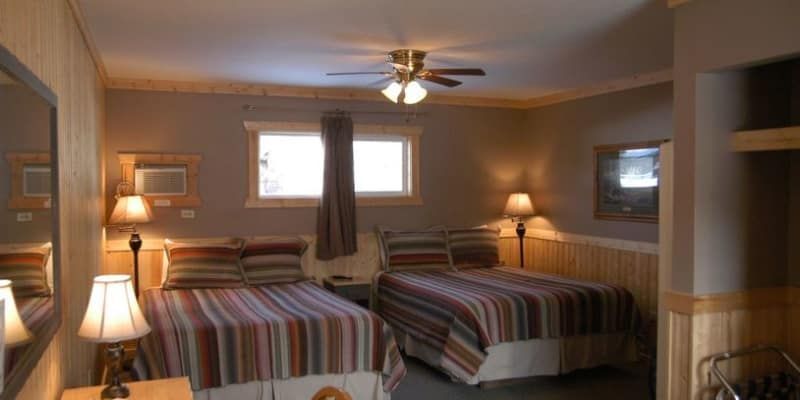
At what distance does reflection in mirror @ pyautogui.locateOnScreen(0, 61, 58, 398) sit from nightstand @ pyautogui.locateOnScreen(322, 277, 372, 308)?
12.2ft

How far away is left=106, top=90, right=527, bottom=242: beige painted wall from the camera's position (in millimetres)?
5418

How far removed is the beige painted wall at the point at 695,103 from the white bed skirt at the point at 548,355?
1.69 metres

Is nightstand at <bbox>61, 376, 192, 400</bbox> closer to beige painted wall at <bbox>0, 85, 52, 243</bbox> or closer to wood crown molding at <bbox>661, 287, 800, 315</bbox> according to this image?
beige painted wall at <bbox>0, 85, 52, 243</bbox>

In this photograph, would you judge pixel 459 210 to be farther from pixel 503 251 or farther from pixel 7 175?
pixel 7 175

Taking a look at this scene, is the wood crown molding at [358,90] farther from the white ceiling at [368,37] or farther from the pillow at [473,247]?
the pillow at [473,247]

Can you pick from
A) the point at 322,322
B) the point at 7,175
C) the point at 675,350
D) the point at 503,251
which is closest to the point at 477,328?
the point at 322,322

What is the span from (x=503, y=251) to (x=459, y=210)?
66cm

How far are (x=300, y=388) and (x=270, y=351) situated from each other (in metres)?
0.30

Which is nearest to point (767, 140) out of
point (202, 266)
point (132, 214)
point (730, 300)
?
point (730, 300)

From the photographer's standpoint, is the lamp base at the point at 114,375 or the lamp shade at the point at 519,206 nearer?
the lamp base at the point at 114,375

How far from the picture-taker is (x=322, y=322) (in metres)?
3.91

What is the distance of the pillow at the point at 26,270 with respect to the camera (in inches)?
55.1

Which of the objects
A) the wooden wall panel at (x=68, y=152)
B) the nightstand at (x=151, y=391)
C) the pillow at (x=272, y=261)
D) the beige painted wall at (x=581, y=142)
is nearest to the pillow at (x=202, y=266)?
the pillow at (x=272, y=261)

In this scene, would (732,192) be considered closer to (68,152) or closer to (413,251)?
(68,152)
